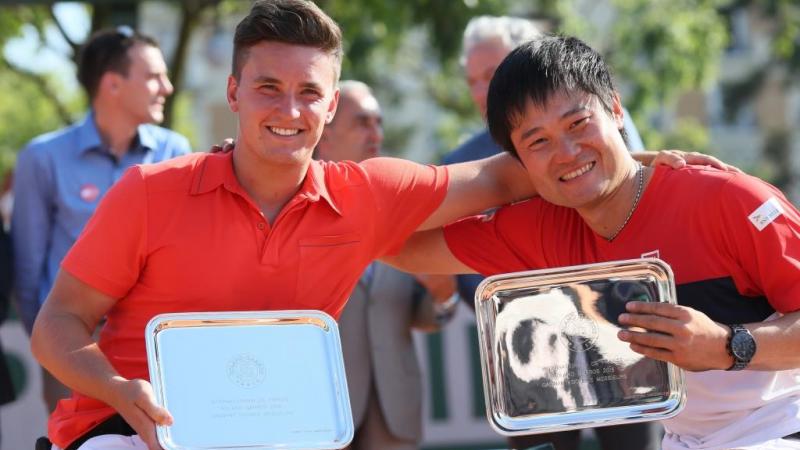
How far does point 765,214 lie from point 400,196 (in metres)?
1.07

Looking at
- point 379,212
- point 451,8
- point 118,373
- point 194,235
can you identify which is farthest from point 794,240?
point 451,8

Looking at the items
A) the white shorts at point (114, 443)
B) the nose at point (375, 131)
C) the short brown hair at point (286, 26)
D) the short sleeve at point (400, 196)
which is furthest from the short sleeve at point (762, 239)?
the nose at point (375, 131)

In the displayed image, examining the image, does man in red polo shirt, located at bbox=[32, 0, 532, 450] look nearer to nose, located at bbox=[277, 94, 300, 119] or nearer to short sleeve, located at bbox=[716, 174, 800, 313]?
nose, located at bbox=[277, 94, 300, 119]

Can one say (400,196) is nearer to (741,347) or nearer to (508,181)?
(508,181)

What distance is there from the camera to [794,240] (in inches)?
122

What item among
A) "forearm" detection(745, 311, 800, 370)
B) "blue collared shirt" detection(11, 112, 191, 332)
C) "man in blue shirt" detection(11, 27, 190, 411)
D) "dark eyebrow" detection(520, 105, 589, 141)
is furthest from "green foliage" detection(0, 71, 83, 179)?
"forearm" detection(745, 311, 800, 370)

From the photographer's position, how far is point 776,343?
304cm

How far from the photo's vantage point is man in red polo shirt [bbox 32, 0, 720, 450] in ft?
10.7

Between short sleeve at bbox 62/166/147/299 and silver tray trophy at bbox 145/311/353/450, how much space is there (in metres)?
0.26

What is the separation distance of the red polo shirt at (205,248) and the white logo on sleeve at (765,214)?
3.51 feet

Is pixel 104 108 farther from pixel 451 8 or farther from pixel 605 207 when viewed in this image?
pixel 451 8

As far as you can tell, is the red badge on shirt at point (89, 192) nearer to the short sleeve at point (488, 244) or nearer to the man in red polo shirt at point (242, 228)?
the man in red polo shirt at point (242, 228)

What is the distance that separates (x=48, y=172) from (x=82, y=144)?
8.0 inches

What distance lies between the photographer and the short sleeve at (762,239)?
3090mm
